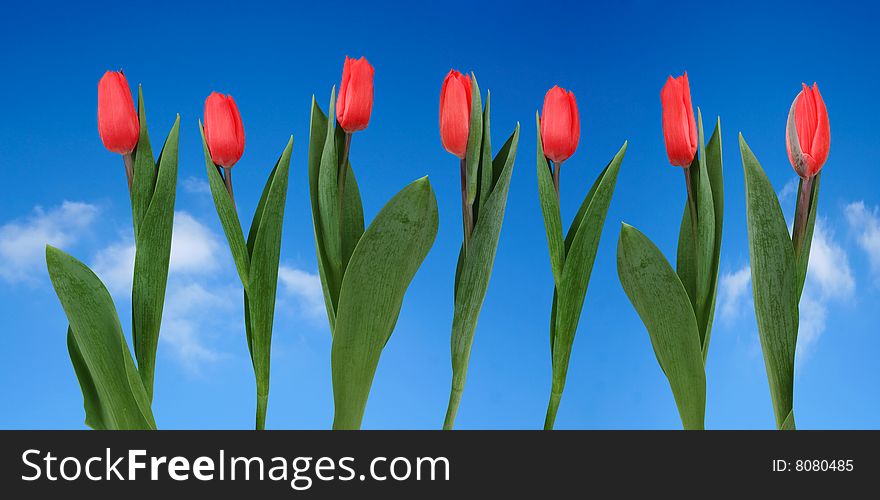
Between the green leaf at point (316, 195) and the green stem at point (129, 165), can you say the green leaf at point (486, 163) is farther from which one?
the green stem at point (129, 165)

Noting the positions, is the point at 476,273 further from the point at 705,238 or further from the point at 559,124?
the point at 705,238

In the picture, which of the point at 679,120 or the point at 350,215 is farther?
the point at 350,215

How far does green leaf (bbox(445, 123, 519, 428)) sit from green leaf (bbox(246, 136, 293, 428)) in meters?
0.40

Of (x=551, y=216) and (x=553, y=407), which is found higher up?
(x=551, y=216)

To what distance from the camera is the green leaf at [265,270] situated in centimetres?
174

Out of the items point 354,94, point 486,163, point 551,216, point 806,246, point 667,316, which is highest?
point 354,94

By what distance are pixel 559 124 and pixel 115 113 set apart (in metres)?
0.93

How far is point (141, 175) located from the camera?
5.71 ft

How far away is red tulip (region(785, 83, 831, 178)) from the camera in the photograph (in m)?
1.71

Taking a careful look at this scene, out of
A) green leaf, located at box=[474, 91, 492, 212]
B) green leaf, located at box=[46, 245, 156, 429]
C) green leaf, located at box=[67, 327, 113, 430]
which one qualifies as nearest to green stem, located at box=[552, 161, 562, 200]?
green leaf, located at box=[474, 91, 492, 212]

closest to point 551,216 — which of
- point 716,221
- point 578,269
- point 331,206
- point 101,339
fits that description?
point 578,269

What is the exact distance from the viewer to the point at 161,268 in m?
1.75
